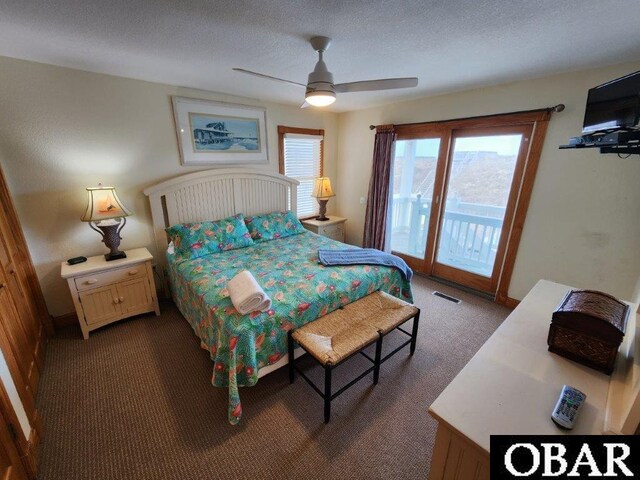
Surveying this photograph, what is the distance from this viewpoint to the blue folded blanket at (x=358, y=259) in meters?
2.47

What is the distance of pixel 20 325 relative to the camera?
184 centimetres

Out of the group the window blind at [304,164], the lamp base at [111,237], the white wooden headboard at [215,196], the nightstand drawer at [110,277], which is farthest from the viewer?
the window blind at [304,164]

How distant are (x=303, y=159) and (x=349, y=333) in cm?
303

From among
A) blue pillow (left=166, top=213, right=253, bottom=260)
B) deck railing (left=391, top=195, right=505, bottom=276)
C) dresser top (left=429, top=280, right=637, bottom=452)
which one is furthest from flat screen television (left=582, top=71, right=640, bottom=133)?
blue pillow (left=166, top=213, right=253, bottom=260)

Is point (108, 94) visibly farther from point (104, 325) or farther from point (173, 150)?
point (104, 325)

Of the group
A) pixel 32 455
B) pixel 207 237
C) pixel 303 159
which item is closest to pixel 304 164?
pixel 303 159

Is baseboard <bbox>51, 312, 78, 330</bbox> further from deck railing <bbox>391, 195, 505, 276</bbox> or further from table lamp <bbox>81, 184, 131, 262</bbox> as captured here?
deck railing <bbox>391, 195, 505, 276</bbox>

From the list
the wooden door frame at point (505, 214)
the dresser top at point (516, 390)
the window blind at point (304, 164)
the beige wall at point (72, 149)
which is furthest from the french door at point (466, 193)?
the beige wall at point (72, 149)

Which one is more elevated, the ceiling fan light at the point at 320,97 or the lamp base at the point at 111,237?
the ceiling fan light at the point at 320,97

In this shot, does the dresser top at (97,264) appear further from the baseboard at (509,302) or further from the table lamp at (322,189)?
the baseboard at (509,302)

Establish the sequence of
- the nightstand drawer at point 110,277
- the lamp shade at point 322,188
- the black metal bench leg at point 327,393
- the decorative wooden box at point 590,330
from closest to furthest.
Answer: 1. the decorative wooden box at point 590,330
2. the black metal bench leg at point 327,393
3. the nightstand drawer at point 110,277
4. the lamp shade at point 322,188

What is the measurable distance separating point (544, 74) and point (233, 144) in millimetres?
3288

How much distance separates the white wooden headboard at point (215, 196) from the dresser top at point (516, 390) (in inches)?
119

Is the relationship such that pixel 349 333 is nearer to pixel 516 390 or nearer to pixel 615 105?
pixel 516 390
